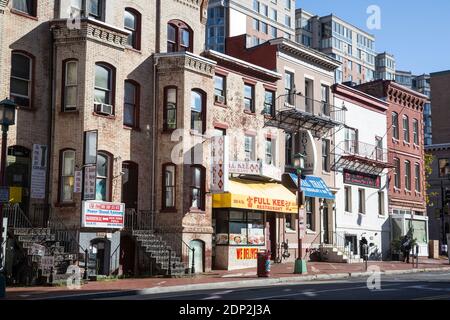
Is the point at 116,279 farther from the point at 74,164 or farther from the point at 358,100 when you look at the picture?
the point at 358,100

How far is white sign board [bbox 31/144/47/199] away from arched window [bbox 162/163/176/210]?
5835mm

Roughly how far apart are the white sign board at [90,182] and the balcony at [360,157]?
20.7 m

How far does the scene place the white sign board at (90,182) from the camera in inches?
964

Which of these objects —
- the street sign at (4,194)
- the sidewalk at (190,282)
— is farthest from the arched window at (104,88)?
the street sign at (4,194)

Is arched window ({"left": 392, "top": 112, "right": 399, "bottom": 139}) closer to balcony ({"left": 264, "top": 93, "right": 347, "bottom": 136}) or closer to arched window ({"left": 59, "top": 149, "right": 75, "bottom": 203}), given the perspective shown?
balcony ({"left": 264, "top": 93, "right": 347, "bottom": 136})

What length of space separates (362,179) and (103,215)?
955 inches

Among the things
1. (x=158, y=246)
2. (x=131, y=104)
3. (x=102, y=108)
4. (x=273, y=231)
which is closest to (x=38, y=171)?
(x=102, y=108)

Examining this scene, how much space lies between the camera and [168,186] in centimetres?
2928

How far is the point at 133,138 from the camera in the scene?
28.7 metres

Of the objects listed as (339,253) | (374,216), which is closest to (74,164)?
(339,253)

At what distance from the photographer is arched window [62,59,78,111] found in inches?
1022

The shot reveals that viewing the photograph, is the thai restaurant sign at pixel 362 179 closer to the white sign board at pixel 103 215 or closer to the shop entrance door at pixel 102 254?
the white sign board at pixel 103 215

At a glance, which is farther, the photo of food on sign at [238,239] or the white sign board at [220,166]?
the photo of food on sign at [238,239]

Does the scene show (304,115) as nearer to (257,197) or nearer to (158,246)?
(257,197)
